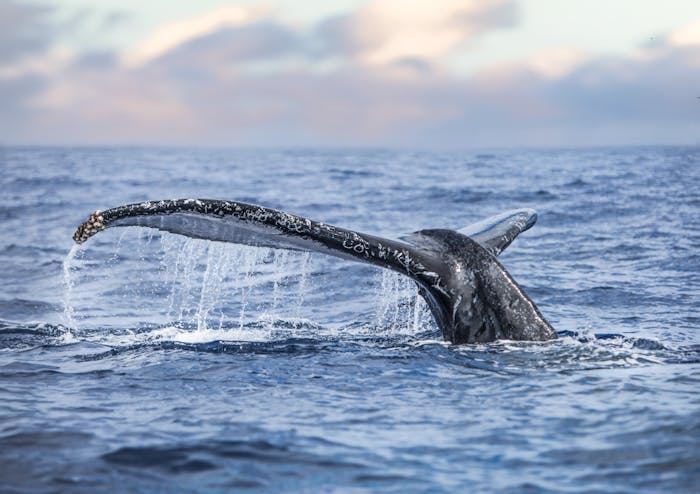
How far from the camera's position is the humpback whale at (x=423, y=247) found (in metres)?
6.21

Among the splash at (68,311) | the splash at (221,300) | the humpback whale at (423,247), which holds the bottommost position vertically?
the splash at (68,311)

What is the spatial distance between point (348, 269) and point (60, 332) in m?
6.21

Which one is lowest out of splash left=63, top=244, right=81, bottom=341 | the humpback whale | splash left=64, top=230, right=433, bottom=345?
splash left=63, top=244, right=81, bottom=341

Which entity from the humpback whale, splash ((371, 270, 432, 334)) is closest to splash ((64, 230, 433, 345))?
splash ((371, 270, 432, 334))

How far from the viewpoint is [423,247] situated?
684 cm

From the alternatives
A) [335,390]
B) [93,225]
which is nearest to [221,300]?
[335,390]

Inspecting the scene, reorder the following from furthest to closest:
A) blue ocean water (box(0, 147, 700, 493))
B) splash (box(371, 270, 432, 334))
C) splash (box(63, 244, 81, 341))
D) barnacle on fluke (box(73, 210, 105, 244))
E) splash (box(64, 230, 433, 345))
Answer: splash (box(63, 244, 81, 341)), splash (box(64, 230, 433, 345)), splash (box(371, 270, 432, 334)), barnacle on fluke (box(73, 210, 105, 244)), blue ocean water (box(0, 147, 700, 493))

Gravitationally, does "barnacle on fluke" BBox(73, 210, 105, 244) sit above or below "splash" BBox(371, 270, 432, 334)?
above

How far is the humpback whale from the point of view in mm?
6215

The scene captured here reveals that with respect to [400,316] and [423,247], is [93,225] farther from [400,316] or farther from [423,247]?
[400,316]

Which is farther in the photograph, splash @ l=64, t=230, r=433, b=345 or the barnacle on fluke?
splash @ l=64, t=230, r=433, b=345

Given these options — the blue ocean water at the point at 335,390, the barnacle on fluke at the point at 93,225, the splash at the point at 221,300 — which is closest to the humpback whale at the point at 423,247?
the barnacle on fluke at the point at 93,225

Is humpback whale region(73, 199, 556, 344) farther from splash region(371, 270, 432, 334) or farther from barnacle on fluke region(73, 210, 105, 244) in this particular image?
splash region(371, 270, 432, 334)

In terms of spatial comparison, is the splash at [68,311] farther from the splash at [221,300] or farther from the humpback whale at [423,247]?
the humpback whale at [423,247]
